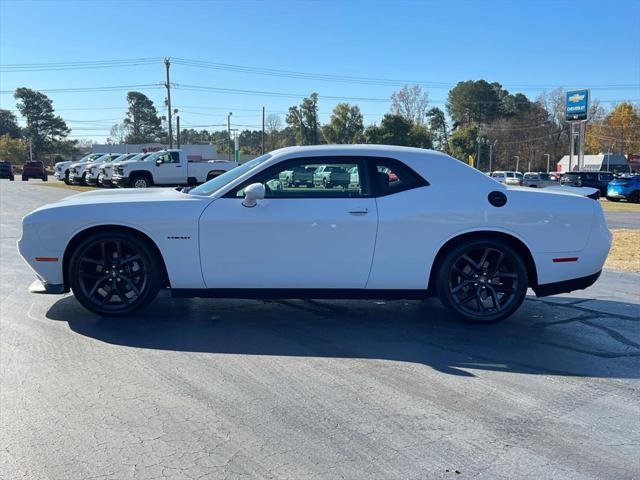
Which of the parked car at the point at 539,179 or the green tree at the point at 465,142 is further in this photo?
the green tree at the point at 465,142

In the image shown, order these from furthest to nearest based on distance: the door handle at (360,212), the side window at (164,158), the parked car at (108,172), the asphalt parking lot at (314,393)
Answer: the parked car at (108,172) → the side window at (164,158) → the door handle at (360,212) → the asphalt parking lot at (314,393)

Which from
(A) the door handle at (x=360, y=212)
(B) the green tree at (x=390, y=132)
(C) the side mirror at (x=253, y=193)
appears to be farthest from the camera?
(B) the green tree at (x=390, y=132)

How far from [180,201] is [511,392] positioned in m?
3.25

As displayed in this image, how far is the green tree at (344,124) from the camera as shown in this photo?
260ft

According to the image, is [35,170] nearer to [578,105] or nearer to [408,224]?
[408,224]

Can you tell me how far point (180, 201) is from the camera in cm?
509

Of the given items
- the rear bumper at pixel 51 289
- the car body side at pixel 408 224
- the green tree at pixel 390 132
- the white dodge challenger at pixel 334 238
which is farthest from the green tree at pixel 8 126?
the white dodge challenger at pixel 334 238

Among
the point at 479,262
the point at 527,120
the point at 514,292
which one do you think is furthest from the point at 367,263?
the point at 527,120

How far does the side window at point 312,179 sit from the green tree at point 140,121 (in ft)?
380

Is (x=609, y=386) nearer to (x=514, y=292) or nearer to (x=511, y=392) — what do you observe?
(x=511, y=392)

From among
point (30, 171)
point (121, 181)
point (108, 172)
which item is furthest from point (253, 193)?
point (30, 171)

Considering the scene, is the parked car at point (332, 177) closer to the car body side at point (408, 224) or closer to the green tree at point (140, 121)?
the car body side at point (408, 224)

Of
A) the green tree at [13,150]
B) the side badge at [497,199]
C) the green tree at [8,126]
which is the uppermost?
the green tree at [8,126]

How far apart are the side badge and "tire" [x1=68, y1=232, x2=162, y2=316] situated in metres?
3.13
